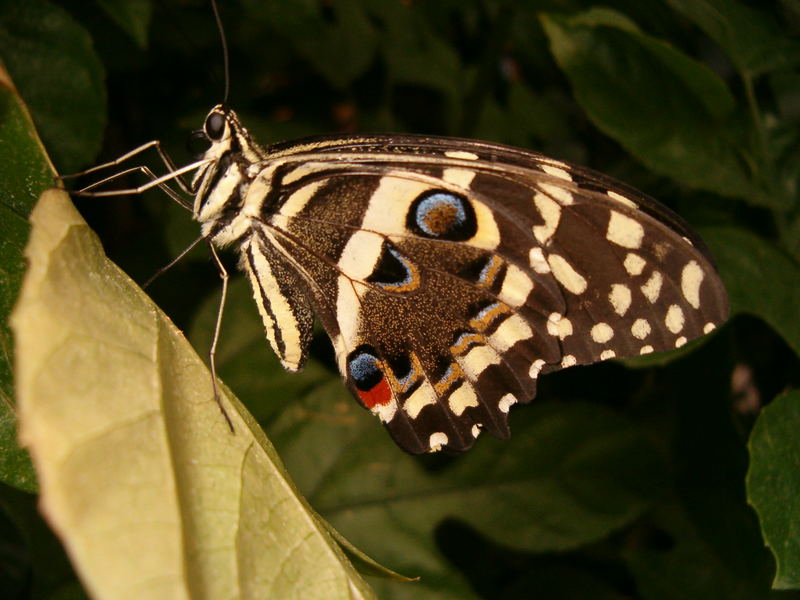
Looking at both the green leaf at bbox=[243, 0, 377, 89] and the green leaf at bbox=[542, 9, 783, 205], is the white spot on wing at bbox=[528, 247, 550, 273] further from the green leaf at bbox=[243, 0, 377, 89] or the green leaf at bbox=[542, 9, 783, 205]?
the green leaf at bbox=[243, 0, 377, 89]

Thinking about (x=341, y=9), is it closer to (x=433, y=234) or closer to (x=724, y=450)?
(x=433, y=234)

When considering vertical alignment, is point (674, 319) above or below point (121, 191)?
below

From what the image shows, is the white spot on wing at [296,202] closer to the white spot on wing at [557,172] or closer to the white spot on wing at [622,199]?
the white spot on wing at [557,172]

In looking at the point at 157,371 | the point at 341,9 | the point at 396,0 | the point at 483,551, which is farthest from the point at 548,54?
the point at 157,371

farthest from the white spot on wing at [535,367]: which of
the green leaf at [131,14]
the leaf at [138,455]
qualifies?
the green leaf at [131,14]

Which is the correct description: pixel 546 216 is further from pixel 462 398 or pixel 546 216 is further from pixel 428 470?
pixel 428 470

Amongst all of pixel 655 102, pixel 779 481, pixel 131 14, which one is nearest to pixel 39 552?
pixel 131 14
